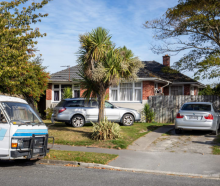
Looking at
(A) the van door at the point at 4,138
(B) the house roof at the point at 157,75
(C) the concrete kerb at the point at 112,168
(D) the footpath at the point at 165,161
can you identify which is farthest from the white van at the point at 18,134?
(B) the house roof at the point at 157,75

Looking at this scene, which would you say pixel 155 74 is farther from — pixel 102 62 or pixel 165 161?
pixel 165 161

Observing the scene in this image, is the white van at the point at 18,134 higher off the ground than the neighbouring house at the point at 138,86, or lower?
lower

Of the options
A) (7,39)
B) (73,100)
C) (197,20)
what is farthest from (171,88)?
(7,39)

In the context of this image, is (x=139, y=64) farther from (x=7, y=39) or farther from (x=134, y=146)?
(x=7, y=39)

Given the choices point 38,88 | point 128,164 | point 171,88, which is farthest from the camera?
point 171,88

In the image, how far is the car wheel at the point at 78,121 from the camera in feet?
49.9

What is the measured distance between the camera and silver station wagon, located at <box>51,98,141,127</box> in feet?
49.8

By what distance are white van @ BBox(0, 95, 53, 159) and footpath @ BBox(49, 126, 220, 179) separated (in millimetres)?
2190

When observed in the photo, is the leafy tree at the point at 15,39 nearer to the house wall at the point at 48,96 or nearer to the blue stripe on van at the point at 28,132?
the blue stripe on van at the point at 28,132

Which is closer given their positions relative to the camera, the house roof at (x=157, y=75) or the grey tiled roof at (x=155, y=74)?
the house roof at (x=157, y=75)

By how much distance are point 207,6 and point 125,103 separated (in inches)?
345

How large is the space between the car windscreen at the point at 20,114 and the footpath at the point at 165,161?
264cm

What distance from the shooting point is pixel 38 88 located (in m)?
19.8

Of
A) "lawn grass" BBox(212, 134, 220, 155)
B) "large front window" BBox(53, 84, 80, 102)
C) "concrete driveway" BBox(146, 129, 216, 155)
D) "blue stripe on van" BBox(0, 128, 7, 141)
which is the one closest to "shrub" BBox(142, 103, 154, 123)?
"concrete driveway" BBox(146, 129, 216, 155)
